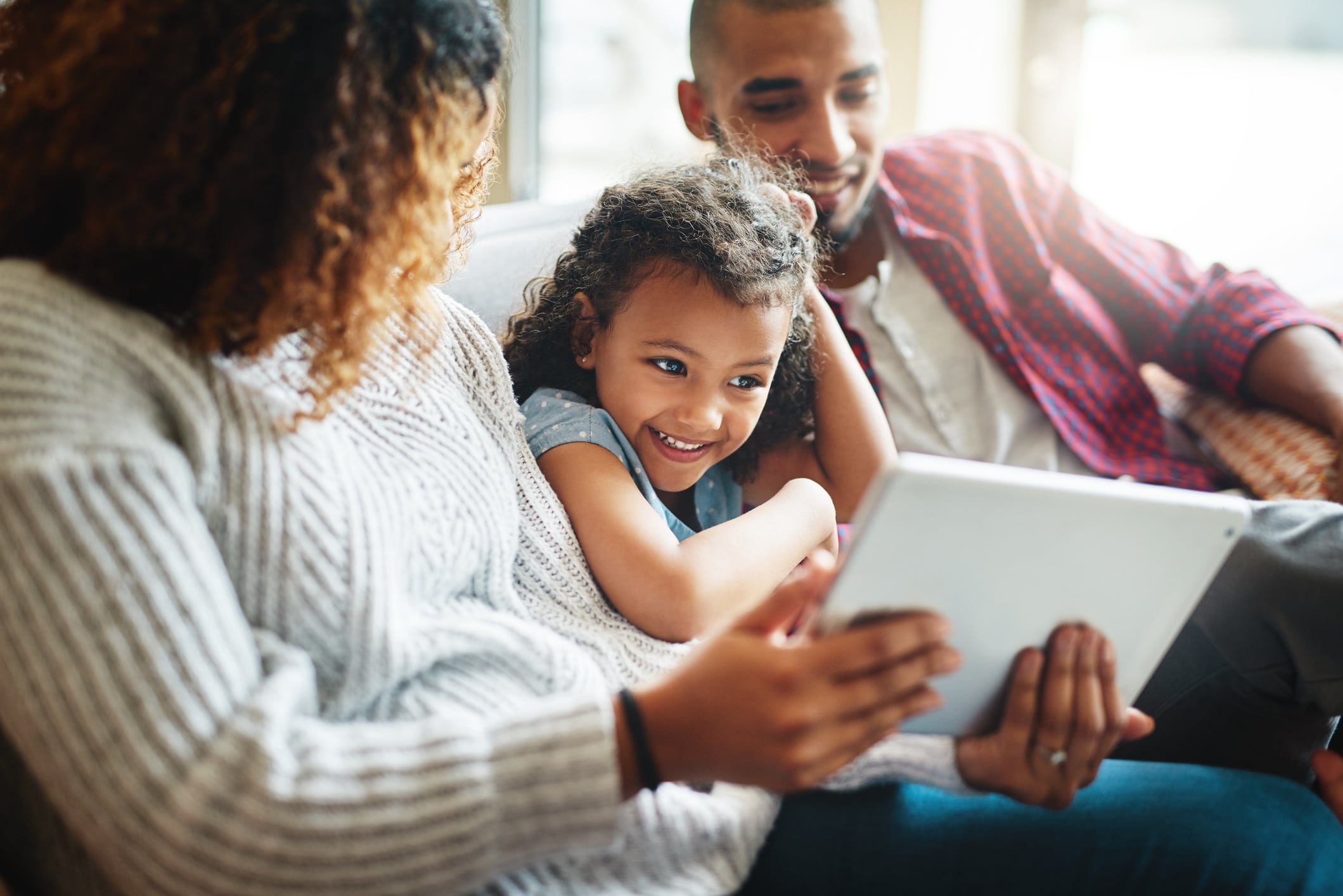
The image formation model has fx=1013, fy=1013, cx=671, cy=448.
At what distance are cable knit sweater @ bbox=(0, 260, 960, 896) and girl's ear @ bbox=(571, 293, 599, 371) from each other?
0.35 meters

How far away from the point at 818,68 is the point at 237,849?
4.24ft

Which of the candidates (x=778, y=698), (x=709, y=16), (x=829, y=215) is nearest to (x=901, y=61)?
(x=709, y=16)

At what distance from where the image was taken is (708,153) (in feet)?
4.16

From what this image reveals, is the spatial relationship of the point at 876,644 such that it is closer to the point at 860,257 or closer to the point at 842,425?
the point at 842,425

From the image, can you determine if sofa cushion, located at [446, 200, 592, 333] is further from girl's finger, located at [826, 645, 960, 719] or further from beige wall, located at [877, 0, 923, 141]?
beige wall, located at [877, 0, 923, 141]

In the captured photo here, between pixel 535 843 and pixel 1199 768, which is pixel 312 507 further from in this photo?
pixel 1199 768

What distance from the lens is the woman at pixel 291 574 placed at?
533mm

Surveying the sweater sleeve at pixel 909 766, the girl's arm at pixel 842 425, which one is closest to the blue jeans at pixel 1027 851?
the sweater sleeve at pixel 909 766

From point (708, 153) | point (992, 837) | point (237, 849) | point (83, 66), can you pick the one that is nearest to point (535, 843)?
point (237, 849)

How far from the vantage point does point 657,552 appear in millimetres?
871

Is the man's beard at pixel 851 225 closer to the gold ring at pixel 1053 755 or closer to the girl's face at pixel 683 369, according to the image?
the girl's face at pixel 683 369

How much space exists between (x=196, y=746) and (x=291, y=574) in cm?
12

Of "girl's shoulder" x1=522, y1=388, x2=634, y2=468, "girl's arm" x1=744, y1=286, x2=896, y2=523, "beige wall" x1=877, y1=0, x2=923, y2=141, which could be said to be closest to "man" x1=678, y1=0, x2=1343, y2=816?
"girl's arm" x1=744, y1=286, x2=896, y2=523

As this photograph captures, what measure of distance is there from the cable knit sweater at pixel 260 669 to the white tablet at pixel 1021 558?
0.63ft
